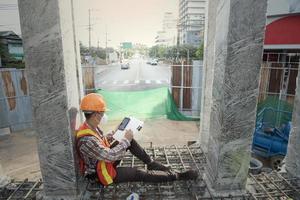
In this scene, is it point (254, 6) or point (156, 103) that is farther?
point (156, 103)

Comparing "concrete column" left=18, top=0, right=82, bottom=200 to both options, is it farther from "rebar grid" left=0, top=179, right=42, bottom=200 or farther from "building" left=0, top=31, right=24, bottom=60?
"building" left=0, top=31, right=24, bottom=60

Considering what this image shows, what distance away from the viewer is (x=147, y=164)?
3.72 meters

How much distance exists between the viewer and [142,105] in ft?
33.2

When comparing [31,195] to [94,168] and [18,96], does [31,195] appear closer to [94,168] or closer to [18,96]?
[94,168]

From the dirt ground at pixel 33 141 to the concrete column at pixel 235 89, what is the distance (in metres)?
4.21

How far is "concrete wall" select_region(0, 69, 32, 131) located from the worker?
658 centimetres

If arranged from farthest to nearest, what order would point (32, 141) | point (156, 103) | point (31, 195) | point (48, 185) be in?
1. point (156, 103)
2. point (32, 141)
3. point (31, 195)
4. point (48, 185)

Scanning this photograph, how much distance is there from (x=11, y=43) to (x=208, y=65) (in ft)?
78.7

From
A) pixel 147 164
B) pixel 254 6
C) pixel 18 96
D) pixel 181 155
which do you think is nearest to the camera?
pixel 254 6

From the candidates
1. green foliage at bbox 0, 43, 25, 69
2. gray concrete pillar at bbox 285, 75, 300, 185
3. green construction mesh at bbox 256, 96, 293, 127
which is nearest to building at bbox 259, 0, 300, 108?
green construction mesh at bbox 256, 96, 293, 127

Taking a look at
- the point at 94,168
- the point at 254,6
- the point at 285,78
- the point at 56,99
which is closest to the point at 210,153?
the point at 94,168

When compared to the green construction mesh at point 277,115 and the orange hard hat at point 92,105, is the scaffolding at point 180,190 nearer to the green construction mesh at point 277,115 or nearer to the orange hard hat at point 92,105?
the orange hard hat at point 92,105

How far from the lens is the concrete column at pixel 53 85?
2.52 meters

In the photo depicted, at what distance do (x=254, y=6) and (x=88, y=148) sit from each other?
8.48ft
